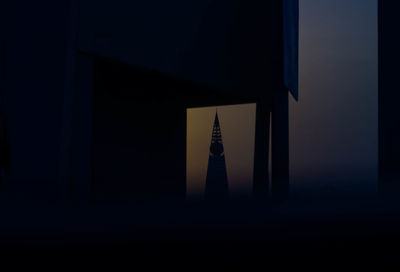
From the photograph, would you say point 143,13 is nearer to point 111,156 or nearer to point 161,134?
point 111,156

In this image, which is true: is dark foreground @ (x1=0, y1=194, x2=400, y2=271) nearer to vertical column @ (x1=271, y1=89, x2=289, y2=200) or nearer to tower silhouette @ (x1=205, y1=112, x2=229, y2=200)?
vertical column @ (x1=271, y1=89, x2=289, y2=200)

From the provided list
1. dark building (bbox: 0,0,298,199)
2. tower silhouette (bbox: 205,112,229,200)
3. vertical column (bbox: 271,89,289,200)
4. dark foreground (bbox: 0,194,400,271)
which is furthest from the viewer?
tower silhouette (bbox: 205,112,229,200)

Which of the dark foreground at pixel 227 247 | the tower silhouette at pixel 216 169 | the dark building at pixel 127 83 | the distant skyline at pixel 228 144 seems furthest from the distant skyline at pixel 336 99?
the dark foreground at pixel 227 247

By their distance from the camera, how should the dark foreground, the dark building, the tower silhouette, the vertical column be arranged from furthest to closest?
1. the tower silhouette
2. the vertical column
3. the dark building
4. the dark foreground

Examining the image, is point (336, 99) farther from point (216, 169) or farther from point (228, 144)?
point (216, 169)

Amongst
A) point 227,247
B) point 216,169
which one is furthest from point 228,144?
point 227,247

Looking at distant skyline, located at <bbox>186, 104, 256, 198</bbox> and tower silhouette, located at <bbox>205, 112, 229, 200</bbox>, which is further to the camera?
tower silhouette, located at <bbox>205, 112, 229, 200</bbox>

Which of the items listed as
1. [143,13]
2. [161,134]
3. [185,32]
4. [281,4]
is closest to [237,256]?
[143,13]

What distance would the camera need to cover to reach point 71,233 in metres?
3.15

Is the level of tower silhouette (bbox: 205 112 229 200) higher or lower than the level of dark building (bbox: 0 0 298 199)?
lower

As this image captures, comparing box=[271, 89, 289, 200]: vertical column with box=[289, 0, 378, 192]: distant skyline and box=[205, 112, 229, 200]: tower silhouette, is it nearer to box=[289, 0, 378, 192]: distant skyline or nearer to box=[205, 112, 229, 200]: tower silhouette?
box=[289, 0, 378, 192]: distant skyline

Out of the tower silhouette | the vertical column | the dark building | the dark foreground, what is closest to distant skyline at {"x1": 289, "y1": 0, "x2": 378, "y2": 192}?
the vertical column

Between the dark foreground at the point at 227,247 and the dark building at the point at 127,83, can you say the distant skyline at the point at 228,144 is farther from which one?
the dark foreground at the point at 227,247

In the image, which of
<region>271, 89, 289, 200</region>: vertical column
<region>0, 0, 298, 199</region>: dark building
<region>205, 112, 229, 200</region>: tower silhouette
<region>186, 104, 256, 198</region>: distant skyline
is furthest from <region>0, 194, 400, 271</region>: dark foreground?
<region>205, 112, 229, 200</region>: tower silhouette
